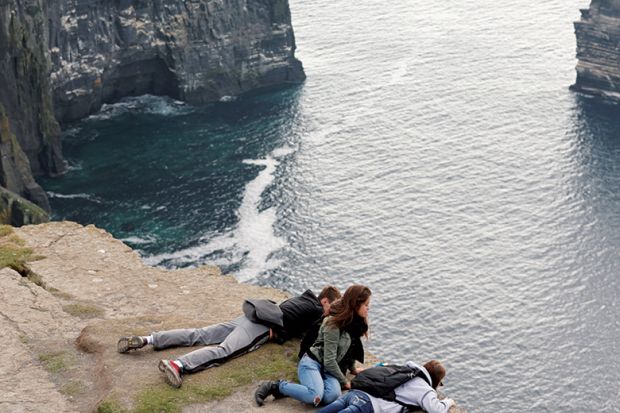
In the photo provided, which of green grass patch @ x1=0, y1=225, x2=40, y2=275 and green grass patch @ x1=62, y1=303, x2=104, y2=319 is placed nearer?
green grass patch @ x1=62, y1=303, x2=104, y2=319

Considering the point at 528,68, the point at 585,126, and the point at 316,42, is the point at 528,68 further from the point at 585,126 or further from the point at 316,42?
the point at 316,42

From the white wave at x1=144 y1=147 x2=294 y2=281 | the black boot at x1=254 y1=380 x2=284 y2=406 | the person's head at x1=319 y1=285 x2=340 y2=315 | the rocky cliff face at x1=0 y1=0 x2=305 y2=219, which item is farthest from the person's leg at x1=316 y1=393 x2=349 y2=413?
the rocky cliff face at x1=0 y1=0 x2=305 y2=219

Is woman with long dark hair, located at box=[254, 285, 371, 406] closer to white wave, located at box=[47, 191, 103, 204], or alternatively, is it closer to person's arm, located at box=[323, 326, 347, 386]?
person's arm, located at box=[323, 326, 347, 386]

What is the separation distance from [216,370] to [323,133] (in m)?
116

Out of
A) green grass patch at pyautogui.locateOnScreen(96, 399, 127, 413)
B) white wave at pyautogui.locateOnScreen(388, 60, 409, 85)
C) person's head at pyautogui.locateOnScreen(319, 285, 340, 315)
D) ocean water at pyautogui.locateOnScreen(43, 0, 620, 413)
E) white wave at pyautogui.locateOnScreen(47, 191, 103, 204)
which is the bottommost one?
ocean water at pyautogui.locateOnScreen(43, 0, 620, 413)

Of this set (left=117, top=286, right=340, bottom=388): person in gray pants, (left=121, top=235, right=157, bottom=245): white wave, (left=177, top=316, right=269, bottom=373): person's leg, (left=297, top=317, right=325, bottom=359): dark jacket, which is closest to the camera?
(left=177, top=316, right=269, bottom=373): person's leg

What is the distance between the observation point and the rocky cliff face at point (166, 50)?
134 meters

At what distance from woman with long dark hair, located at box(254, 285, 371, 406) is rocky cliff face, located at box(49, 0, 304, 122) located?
113 meters

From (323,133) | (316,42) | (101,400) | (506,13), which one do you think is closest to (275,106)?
(323,133)

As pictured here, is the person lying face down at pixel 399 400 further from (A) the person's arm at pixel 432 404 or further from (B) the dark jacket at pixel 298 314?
(B) the dark jacket at pixel 298 314

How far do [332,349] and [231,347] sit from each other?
2889 mm

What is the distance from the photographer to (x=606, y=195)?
383 ft

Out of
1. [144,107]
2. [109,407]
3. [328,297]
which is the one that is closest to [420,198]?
[144,107]

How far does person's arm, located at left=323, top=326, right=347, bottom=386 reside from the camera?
77.3 feet
